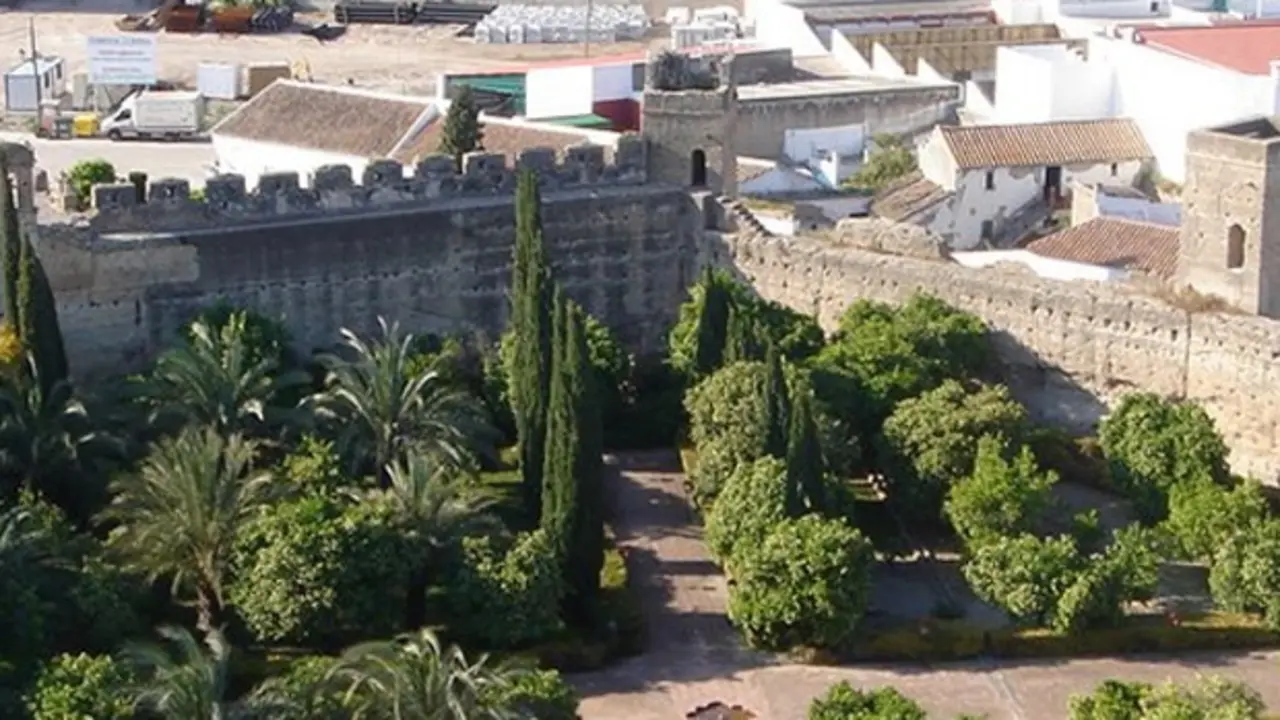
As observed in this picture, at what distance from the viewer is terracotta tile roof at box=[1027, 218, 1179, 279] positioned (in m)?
39.5

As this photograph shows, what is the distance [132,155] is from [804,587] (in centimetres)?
2865

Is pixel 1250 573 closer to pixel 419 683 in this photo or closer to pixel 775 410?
pixel 775 410

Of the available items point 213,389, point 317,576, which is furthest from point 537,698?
point 213,389

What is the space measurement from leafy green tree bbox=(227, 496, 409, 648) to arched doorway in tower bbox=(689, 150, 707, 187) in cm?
985

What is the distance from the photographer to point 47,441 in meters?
28.9

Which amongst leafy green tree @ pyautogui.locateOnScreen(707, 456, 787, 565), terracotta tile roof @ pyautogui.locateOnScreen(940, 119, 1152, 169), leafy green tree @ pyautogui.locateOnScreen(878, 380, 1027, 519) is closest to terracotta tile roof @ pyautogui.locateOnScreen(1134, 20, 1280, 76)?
terracotta tile roof @ pyautogui.locateOnScreen(940, 119, 1152, 169)

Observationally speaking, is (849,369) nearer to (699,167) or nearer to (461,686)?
(699,167)

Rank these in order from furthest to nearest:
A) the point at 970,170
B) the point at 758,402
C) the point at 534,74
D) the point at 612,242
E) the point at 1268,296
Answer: the point at 534,74 → the point at 970,170 → the point at 612,242 → the point at 1268,296 → the point at 758,402

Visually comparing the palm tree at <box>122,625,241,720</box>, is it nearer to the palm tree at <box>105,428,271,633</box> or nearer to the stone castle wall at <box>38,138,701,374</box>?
the palm tree at <box>105,428,271,633</box>

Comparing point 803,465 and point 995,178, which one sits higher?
point 995,178

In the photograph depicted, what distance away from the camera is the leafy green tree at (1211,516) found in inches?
1139

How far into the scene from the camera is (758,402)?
99.3 feet

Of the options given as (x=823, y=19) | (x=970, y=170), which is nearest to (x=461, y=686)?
(x=970, y=170)

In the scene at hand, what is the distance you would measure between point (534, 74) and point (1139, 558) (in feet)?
97.1
